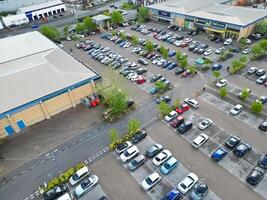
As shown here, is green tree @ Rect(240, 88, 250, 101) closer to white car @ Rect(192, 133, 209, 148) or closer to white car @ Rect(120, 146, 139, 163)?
white car @ Rect(192, 133, 209, 148)

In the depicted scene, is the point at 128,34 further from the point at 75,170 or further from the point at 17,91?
the point at 75,170

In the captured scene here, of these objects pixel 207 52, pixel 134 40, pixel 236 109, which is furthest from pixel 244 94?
pixel 134 40

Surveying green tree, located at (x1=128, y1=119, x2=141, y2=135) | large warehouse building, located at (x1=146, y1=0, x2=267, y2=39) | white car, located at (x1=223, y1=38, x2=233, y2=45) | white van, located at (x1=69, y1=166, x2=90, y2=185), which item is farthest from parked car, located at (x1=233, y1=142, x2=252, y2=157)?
large warehouse building, located at (x1=146, y1=0, x2=267, y2=39)

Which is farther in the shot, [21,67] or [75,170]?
[21,67]

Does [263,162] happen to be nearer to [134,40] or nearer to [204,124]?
[204,124]

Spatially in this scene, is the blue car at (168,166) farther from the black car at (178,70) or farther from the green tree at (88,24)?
the green tree at (88,24)

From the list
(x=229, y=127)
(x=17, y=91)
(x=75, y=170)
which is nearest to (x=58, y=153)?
(x=75, y=170)
